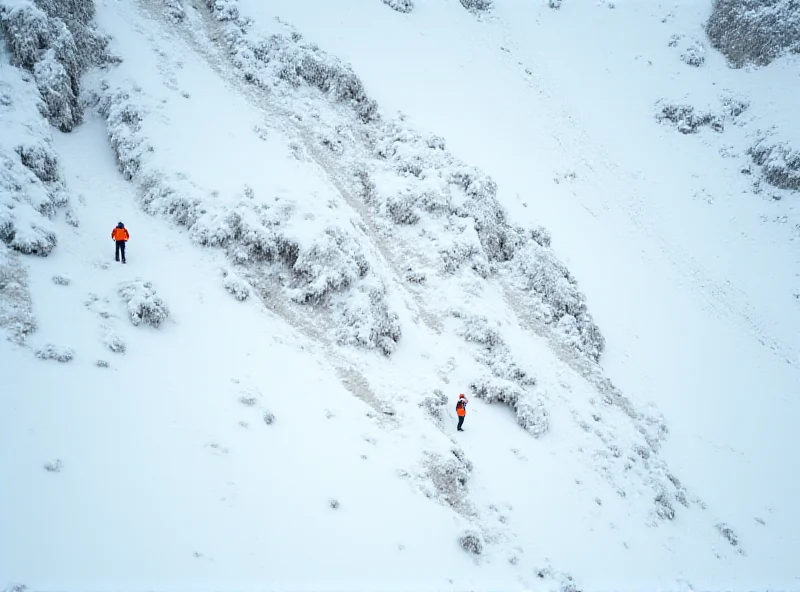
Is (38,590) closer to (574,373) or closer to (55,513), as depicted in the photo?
(55,513)

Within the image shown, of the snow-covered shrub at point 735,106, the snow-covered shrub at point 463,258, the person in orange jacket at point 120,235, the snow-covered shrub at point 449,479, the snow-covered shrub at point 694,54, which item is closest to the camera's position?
the snow-covered shrub at point 449,479

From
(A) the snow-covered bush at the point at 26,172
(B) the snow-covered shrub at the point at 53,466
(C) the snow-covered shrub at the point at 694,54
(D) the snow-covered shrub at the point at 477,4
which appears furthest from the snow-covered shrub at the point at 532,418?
(C) the snow-covered shrub at the point at 694,54

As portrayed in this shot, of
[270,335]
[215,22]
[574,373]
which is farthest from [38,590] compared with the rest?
[215,22]

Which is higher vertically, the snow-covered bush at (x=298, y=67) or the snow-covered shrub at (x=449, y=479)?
the snow-covered bush at (x=298, y=67)

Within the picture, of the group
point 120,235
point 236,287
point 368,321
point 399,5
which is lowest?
point 120,235

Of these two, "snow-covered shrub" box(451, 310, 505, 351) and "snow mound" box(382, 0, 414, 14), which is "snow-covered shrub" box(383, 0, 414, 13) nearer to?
"snow mound" box(382, 0, 414, 14)

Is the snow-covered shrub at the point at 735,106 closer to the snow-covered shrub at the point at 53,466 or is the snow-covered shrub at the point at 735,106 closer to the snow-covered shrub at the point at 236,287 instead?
the snow-covered shrub at the point at 236,287

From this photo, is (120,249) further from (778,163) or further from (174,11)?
(778,163)

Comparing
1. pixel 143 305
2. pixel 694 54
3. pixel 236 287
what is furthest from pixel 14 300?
pixel 694 54
